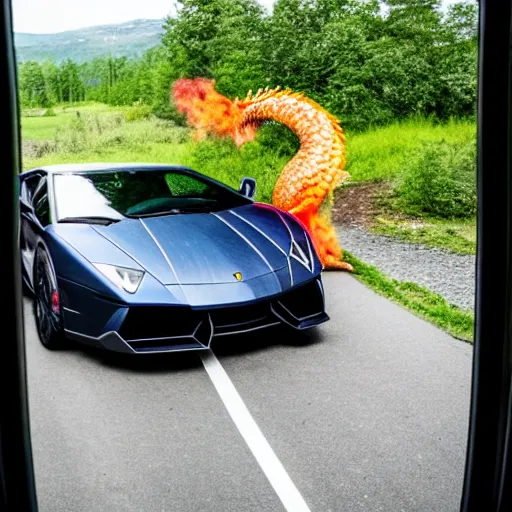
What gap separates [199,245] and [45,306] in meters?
0.40

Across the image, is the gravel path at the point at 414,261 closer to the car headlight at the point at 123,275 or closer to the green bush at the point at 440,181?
the green bush at the point at 440,181

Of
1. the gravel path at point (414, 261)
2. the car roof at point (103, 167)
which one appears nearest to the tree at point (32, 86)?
the car roof at point (103, 167)

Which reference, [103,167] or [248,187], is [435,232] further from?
[103,167]

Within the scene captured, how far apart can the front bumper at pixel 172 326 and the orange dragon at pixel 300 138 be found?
25 centimetres

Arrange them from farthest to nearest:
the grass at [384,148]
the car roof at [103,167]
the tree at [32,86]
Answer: the grass at [384,148] → the car roof at [103,167] → the tree at [32,86]

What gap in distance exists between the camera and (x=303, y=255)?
171 centimetres

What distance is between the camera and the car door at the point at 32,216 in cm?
158

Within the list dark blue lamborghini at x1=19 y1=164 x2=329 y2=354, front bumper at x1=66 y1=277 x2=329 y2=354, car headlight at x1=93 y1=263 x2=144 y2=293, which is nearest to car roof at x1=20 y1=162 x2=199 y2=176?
dark blue lamborghini at x1=19 y1=164 x2=329 y2=354

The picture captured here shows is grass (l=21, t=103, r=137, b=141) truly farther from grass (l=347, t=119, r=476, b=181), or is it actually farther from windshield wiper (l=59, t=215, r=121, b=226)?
grass (l=347, t=119, r=476, b=181)

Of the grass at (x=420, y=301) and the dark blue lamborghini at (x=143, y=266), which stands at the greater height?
the dark blue lamborghini at (x=143, y=266)

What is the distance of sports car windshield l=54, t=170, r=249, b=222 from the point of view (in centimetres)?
163

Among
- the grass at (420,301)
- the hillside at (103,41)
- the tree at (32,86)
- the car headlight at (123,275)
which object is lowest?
the grass at (420,301)

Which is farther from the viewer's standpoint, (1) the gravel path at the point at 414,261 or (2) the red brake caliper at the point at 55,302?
(1) the gravel path at the point at 414,261

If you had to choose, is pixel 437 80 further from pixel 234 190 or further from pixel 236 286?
pixel 236 286
